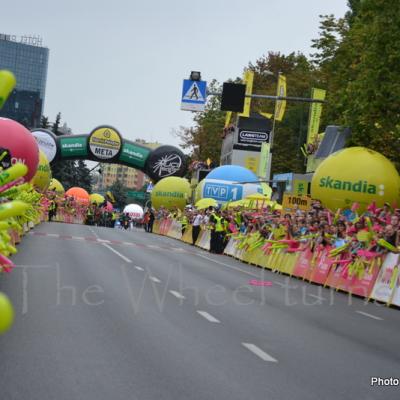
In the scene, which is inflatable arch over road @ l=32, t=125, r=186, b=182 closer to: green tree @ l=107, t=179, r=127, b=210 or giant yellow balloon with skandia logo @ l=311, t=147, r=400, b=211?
giant yellow balloon with skandia logo @ l=311, t=147, r=400, b=211

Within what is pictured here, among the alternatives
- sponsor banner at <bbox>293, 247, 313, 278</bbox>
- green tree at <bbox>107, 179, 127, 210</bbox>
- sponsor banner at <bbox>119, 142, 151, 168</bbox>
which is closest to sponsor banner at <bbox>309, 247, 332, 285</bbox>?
sponsor banner at <bbox>293, 247, 313, 278</bbox>

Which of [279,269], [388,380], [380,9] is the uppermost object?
[380,9]

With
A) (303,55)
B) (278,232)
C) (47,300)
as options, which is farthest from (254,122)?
(47,300)

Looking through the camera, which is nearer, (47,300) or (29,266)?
(47,300)

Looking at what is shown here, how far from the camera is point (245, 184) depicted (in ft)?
136

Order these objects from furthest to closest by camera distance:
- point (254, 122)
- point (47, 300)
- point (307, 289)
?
point (254, 122)
point (307, 289)
point (47, 300)

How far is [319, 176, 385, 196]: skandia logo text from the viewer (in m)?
23.0

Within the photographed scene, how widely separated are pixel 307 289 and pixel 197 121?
7048cm

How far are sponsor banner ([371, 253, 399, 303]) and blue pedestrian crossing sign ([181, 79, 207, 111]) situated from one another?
10.2 metres

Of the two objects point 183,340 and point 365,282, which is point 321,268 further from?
point 183,340

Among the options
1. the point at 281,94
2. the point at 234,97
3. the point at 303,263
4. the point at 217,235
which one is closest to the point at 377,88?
the point at 234,97

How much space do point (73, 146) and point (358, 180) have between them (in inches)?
1416

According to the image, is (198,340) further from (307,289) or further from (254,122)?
(254,122)

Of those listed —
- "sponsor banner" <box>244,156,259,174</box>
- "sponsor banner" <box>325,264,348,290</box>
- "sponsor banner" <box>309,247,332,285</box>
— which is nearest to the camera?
"sponsor banner" <box>325,264,348,290</box>
